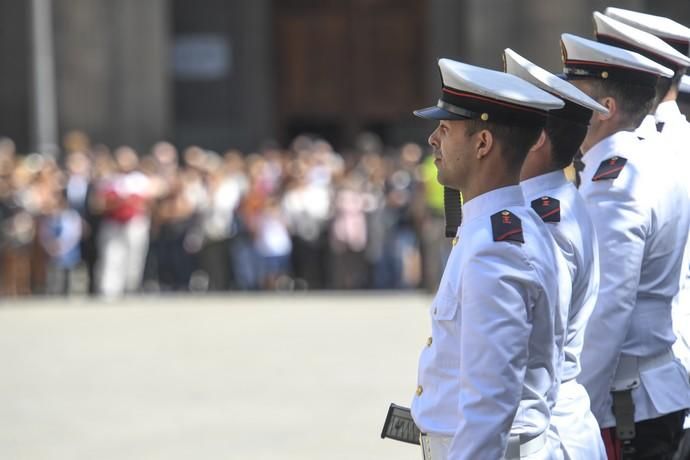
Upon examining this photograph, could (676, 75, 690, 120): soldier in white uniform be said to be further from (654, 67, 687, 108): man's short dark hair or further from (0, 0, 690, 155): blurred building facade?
(0, 0, 690, 155): blurred building facade

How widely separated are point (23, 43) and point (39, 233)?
8843mm

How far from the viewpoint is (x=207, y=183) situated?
18391 mm

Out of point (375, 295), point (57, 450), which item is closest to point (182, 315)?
point (375, 295)

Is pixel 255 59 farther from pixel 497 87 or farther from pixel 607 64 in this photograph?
pixel 497 87

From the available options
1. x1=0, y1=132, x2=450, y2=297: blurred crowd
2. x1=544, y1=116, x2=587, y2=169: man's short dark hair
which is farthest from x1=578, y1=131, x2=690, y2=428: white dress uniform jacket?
x1=0, y1=132, x2=450, y2=297: blurred crowd

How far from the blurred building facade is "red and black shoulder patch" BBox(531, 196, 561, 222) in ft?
68.6

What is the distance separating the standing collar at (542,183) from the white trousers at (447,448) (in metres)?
0.66

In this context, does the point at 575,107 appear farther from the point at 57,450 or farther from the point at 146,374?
the point at 146,374

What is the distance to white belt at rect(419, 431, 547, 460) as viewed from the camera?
3.48 m

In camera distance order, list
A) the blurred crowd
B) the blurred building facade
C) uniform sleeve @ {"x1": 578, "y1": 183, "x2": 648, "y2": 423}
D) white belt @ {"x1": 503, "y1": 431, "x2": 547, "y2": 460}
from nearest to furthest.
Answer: white belt @ {"x1": 503, "y1": 431, "x2": 547, "y2": 460} < uniform sleeve @ {"x1": 578, "y1": 183, "x2": 648, "y2": 423} < the blurred crowd < the blurred building facade

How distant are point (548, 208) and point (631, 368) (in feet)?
2.44

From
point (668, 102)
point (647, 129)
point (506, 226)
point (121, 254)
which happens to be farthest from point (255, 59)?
point (506, 226)

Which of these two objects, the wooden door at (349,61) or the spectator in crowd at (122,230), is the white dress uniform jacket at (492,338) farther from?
the wooden door at (349,61)

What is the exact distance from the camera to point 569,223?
381cm
